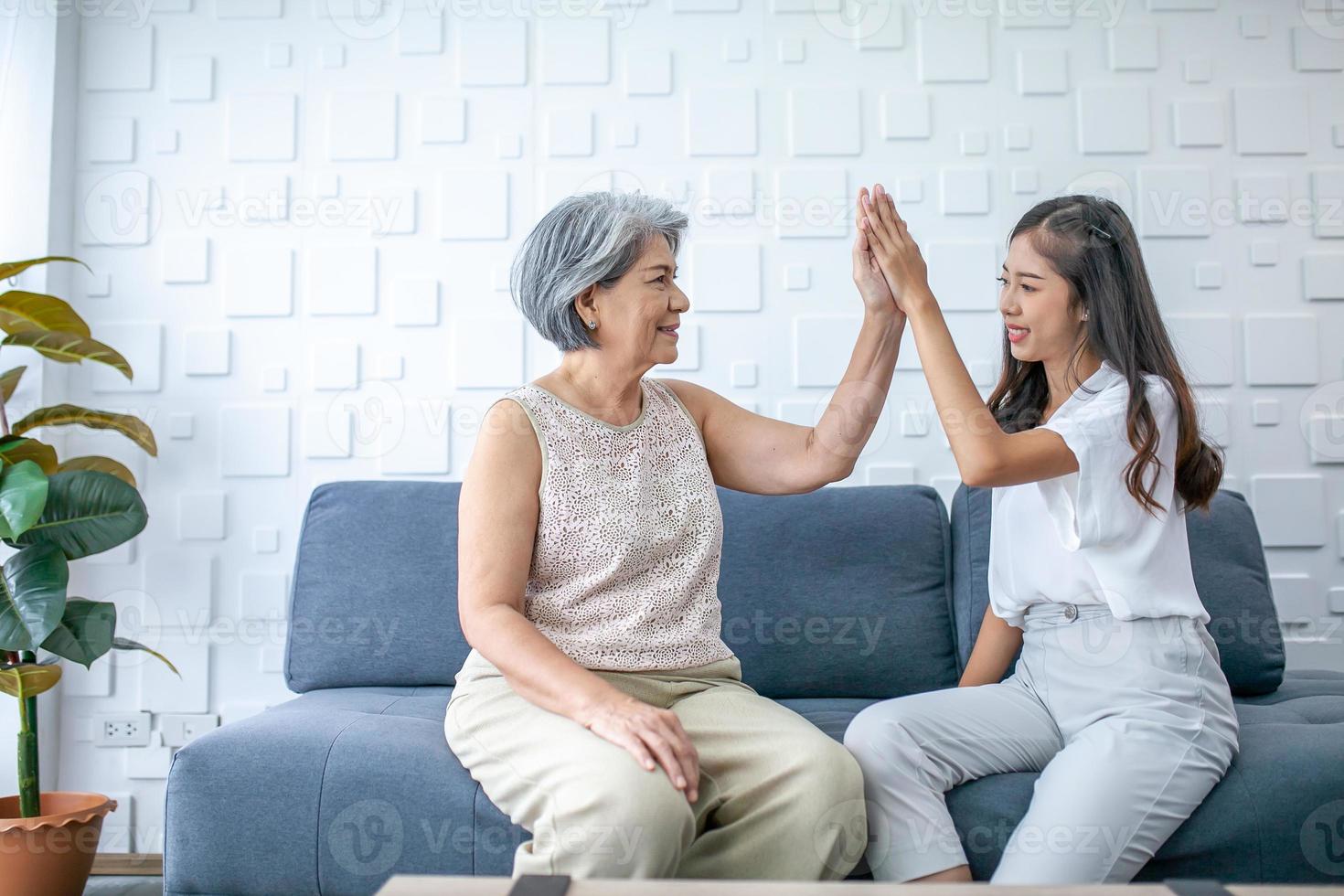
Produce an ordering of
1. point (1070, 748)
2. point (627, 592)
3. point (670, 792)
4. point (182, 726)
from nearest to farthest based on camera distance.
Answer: point (670, 792) < point (1070, 748) < point (627, 592) < point (182, 726)

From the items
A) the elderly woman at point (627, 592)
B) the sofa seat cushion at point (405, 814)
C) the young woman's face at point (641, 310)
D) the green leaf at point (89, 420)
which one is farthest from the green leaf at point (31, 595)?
the young woman's face at point (641, 310)

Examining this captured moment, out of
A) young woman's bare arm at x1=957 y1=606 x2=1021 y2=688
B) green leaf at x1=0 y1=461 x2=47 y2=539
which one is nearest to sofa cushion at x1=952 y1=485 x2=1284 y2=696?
young woman's bare arm at x1=957 y1=606 x2=1021 y2=688

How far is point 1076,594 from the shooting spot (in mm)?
1632

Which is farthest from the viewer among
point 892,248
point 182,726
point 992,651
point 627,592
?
point 182,726

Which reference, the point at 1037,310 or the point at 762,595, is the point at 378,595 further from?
the point at 1037,310

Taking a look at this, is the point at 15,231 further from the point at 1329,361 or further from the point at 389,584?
the point at 1329,361

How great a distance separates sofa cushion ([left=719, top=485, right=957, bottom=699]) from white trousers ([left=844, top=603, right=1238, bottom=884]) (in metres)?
0.47

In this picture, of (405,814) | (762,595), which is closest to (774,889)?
(405,814)

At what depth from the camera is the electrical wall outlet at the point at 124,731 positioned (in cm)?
263

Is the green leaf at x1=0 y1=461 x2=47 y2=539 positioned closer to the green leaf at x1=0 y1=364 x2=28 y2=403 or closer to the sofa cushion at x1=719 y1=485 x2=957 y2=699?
the green leaf at x1=0 y1=364 x2=28 y2=403

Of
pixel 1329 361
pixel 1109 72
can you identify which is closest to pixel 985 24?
pixel 1109 72

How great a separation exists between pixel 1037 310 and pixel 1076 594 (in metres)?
0.46

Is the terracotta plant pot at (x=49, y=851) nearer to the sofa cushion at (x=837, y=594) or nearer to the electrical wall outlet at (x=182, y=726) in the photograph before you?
the electrical wall outlet at (x=182, y=726)

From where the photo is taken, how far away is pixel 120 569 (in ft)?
8.74
